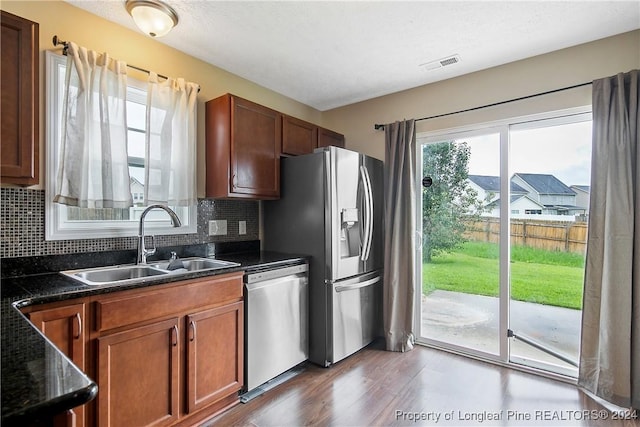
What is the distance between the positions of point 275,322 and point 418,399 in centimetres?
112

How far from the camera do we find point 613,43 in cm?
221

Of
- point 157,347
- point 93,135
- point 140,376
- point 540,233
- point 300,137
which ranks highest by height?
point 300,137

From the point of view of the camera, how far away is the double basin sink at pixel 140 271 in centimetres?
189

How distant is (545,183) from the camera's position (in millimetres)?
2543

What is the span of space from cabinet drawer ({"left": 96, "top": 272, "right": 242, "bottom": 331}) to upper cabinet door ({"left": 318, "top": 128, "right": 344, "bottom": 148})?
1780 millimetres

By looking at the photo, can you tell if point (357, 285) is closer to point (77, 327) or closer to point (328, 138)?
point (328, 138)

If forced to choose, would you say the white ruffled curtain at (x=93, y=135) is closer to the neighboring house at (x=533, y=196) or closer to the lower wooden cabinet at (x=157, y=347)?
the lower wooden cabinet at (x=157, y=347)

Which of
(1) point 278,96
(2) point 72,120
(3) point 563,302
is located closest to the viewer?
(2) point 72,120

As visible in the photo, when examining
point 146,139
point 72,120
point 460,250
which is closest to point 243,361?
point 146,139

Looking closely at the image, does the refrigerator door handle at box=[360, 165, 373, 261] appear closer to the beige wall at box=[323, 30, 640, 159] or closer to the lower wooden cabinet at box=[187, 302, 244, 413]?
the beige wall at box=[323, 30, 640, 159]

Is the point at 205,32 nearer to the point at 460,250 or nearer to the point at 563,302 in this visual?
the point at 460,250

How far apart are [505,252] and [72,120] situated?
3.26m

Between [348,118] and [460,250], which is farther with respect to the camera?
[348,118]

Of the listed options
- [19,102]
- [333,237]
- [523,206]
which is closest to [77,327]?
[19,102]
